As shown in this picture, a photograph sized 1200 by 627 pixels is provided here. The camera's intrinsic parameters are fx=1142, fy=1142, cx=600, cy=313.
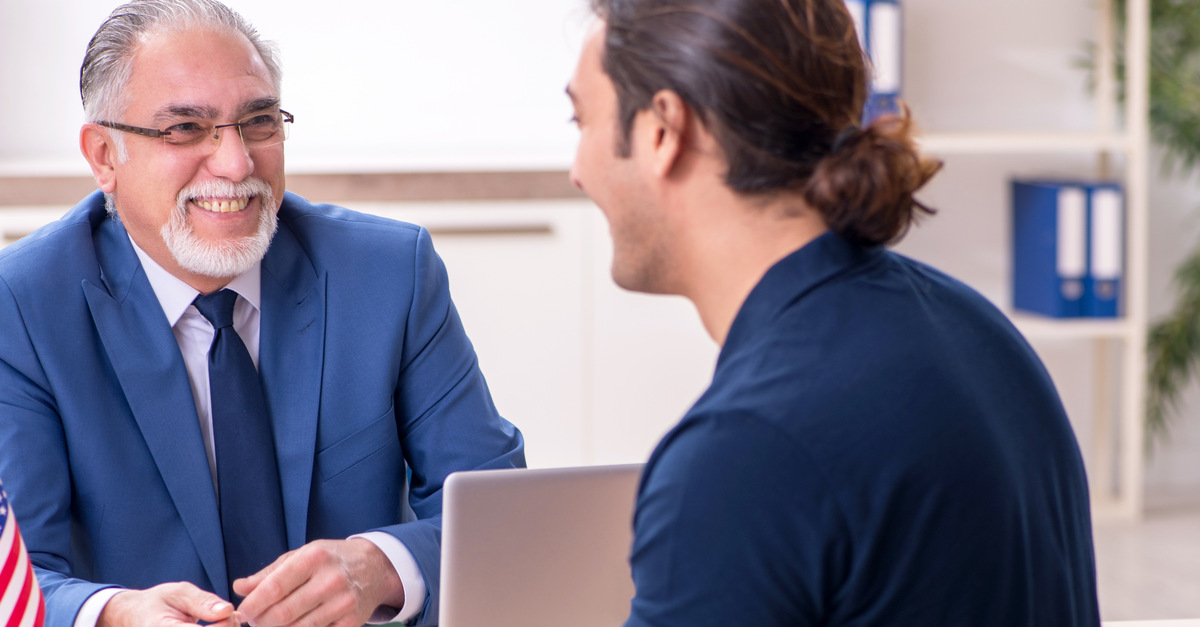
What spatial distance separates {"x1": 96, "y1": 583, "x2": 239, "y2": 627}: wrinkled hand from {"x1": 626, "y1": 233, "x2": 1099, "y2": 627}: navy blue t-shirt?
436 millimetres

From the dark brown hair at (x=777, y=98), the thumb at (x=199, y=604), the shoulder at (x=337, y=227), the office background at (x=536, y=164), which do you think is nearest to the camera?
the dark brown hair at (x=777, y=98)

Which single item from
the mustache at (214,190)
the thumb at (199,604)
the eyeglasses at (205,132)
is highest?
the eyeglasses at (205,132)

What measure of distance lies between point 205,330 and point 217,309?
46 mm

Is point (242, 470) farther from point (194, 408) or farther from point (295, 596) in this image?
point (295, 596)

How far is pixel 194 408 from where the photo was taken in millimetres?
1244

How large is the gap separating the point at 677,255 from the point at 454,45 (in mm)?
2530

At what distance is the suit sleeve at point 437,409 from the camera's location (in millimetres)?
1349

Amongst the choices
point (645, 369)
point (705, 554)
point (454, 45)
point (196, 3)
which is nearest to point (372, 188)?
point (454, 45)

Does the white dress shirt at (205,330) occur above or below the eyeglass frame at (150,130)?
below

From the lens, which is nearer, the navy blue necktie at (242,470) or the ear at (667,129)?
the ear at (667,129)

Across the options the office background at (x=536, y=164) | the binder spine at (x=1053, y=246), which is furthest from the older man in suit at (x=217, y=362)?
the binder spine at (x=1053, y=246)

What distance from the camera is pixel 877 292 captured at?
2.52ft

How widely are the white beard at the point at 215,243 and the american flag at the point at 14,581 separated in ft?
1.90

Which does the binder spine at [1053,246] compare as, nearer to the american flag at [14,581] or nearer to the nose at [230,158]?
the nose at [230,158]
